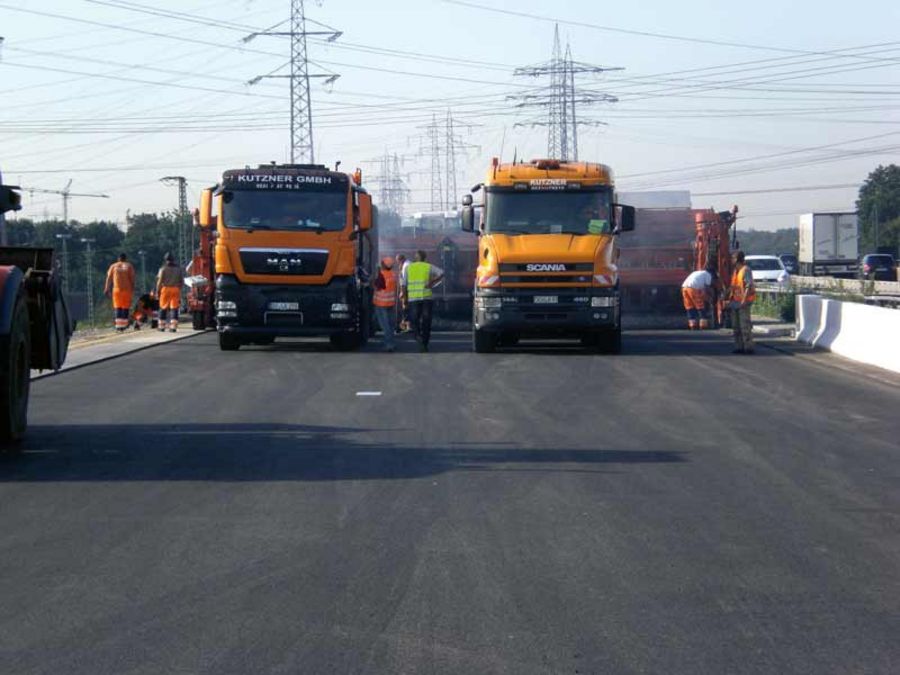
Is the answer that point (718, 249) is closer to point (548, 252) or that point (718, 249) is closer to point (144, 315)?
point (548, 252)

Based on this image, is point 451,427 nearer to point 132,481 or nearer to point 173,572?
point 132,481

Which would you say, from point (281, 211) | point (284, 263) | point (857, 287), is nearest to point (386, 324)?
point (284, 263)

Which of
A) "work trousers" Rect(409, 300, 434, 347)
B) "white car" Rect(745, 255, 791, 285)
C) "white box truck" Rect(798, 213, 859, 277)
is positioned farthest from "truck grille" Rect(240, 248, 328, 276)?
"white box truck" Rect(798, 213, 859, 277)

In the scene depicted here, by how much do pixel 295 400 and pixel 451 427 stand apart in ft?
10.1

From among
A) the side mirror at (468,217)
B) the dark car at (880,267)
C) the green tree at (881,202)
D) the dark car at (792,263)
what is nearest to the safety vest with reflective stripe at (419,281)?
the side mirror at (468,217)

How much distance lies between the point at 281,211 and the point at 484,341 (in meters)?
4.02

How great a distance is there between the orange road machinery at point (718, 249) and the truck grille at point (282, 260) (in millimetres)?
11345

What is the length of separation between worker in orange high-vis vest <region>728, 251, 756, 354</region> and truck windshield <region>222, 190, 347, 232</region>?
6.53 metres

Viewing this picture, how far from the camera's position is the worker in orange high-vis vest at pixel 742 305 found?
907 inches

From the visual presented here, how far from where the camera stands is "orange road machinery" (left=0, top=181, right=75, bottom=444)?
11586 mm

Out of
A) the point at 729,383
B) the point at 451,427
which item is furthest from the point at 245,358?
the point at 451,427

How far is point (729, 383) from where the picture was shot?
18.1 m

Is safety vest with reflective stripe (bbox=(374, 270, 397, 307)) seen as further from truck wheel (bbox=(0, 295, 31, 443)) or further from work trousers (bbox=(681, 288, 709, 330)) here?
truck wheel (bbox=(0, 295, 31, 443))

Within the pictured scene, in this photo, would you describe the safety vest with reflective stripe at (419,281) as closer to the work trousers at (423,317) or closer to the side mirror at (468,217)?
the work trousers at (423,317)
